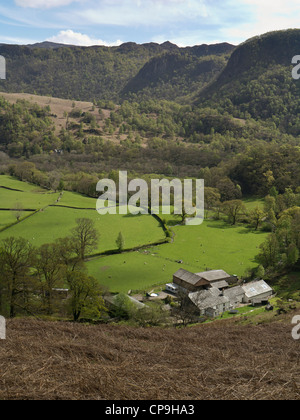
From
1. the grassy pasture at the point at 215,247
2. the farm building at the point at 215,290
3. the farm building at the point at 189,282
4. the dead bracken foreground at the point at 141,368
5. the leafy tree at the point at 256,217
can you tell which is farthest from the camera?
the leafy tree at the point at 256,217

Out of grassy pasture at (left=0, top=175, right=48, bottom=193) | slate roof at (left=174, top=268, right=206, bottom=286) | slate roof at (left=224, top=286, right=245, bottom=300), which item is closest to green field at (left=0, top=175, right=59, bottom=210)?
grassy pasture at (left=0, top=175, right=48, bottom=193)

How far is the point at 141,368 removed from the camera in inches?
448

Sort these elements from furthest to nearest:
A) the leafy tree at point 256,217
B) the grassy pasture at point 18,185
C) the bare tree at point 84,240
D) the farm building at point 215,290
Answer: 1. the grassy pasture at point 18,185
2. the leafy tree at point 256,217
3. the bare tree at point 84,240
4. the farm building at point 215,290

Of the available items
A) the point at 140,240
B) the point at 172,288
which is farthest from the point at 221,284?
the point at 140,240

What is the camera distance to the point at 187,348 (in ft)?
53.2

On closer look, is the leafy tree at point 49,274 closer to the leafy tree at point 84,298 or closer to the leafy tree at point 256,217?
the leafy tree at point 84,298

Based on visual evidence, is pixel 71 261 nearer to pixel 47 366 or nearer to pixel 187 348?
pixel 187 348

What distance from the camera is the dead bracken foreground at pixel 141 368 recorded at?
901cm

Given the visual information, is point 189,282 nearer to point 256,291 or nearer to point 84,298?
point 256,291

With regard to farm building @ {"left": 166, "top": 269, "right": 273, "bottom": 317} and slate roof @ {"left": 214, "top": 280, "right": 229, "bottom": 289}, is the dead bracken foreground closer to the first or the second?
farm building @ {"left": 166, "top": 269, "right": 273, "bottom": 317}

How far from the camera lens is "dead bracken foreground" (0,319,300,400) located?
901cm

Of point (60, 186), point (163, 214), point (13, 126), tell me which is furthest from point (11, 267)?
point (13, 126)

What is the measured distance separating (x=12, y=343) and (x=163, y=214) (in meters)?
63.0

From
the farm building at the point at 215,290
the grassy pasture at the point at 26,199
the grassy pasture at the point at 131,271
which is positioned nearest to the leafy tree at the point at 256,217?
the farm building at the point at 215,290
